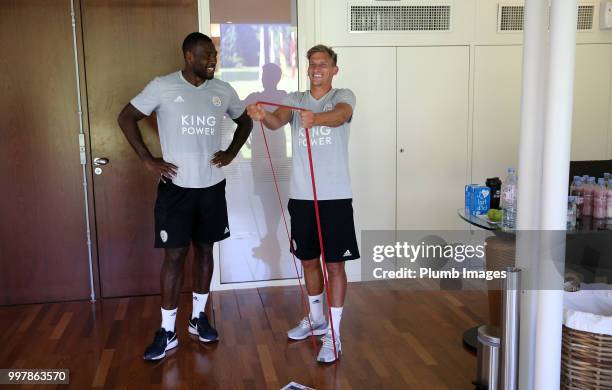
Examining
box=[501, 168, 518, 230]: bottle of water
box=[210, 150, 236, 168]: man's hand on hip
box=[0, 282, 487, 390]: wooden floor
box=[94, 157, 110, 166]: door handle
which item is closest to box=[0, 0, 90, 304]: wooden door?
box=[94, 157, 110, 166]: door handle

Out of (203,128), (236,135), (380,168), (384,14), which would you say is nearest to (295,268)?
(380,168)

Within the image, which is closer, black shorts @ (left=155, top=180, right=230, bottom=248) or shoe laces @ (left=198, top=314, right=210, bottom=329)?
black shorts @ (left=155, top=180, right=230, bottom=248)

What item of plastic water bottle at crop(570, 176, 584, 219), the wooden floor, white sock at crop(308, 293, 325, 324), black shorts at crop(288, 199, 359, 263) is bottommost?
the wooden floor

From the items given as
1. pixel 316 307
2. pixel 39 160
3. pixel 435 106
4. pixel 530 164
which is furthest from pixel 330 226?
pixel 39 160

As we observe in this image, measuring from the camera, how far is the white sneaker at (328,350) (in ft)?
9.92

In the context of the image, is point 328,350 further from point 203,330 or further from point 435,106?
point 435,106

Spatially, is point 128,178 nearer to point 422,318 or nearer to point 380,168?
point 380,168

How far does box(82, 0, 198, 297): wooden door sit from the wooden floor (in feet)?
0.94

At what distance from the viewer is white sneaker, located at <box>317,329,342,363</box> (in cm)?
302

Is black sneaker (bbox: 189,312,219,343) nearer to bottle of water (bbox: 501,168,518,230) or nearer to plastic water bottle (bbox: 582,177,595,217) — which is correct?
bottle of water (bbox: 501,168,518,230)

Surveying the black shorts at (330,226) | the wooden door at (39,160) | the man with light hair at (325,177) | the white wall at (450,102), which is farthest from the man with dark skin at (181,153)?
the white wall at (450,102)

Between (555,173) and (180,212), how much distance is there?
6.26 ft

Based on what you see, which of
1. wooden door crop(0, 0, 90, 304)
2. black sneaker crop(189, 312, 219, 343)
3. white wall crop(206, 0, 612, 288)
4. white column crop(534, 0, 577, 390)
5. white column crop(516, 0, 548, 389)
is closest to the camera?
white column crop(534, 0, 577, 390)

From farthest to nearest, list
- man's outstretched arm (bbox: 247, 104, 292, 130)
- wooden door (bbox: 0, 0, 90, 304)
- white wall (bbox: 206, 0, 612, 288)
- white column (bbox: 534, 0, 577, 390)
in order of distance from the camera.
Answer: white wall (bbox: 206, 0, 612, 288) → wooden door (bbox: 0, 0, 90, 304) → man's outstretched arm (bbox: 247, 104, 292, 130) → white column (bbox: 534, 0, 577, 390)
